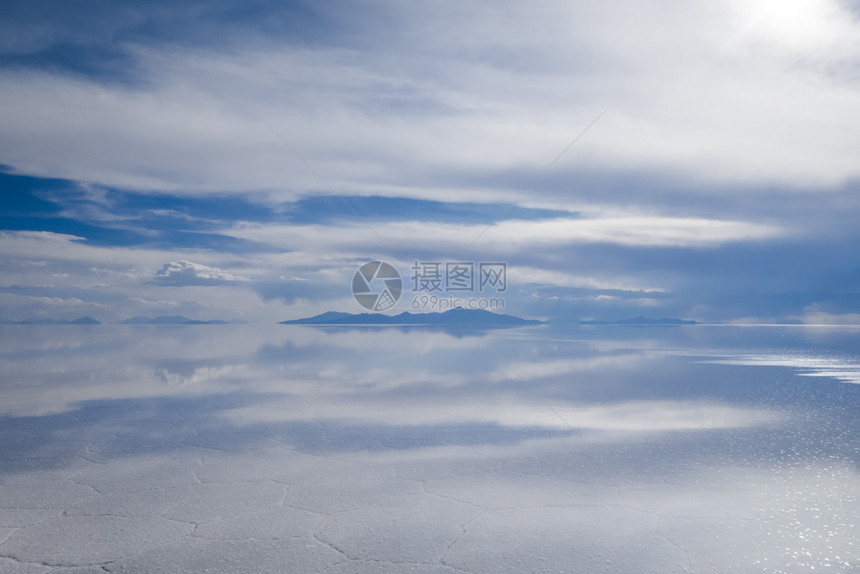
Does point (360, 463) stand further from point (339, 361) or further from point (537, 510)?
point (339, 361)

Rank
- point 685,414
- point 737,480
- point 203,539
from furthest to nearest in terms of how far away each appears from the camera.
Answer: point 685,414 < point 737,480 < point 203,539

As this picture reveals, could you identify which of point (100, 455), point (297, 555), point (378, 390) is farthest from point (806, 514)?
point (378, 390)

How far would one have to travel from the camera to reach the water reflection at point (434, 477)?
12.2 feet

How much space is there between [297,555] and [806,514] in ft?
12.5

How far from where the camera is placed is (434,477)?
535cm

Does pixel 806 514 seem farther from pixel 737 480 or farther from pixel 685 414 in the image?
pixel 685 414

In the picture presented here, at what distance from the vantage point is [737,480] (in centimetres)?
514

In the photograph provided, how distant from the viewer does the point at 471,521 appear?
13.8 ft

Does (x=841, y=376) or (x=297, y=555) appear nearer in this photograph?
(x=297, y=555)

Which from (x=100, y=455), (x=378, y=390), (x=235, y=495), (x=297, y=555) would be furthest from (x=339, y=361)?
(x=297, y=555)

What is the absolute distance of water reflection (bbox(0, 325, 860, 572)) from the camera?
3715 mm

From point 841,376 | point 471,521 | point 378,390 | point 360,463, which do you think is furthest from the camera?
point 841,376

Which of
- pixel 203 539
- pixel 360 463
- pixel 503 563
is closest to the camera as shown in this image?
pixel 503 563

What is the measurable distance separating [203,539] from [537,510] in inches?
98.5
